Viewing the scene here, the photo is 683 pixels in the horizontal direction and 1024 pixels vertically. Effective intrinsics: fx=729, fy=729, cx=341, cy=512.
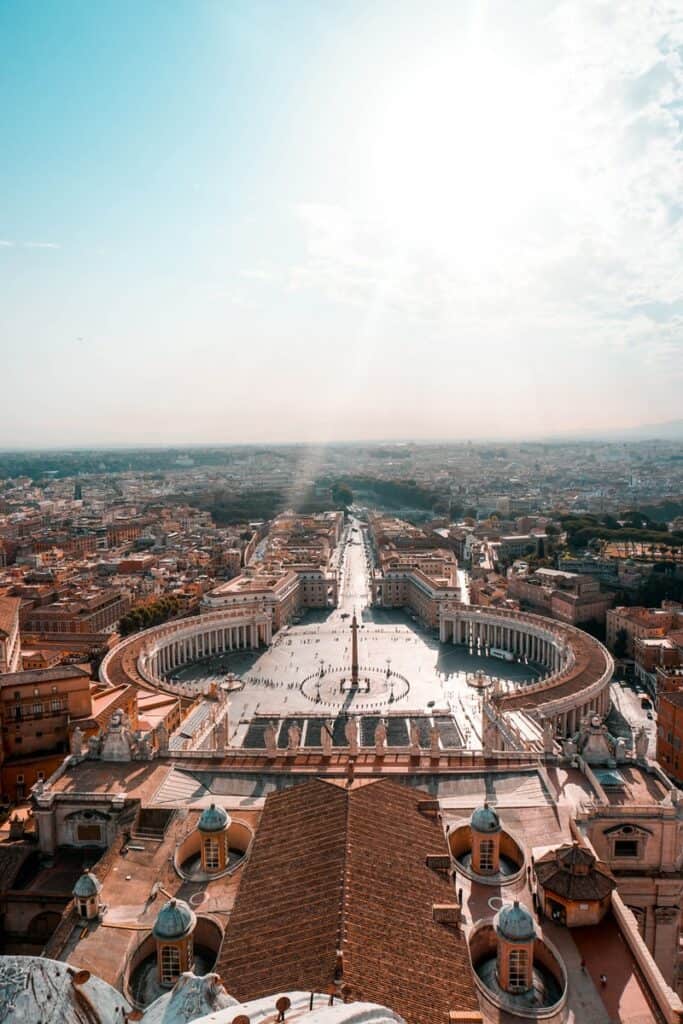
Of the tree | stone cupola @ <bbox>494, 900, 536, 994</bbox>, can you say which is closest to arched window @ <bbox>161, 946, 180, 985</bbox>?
stone cupola @ <bbox>494, 900, 536, 994</bbox>

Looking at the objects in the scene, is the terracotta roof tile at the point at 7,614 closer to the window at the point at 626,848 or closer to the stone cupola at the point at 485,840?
the stone cupola at the point at 485,840

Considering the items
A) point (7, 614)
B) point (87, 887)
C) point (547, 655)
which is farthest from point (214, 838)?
point (547, 655)

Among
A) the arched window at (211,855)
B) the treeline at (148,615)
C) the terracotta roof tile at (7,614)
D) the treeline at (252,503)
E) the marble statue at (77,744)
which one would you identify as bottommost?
the treeline at (252,503)

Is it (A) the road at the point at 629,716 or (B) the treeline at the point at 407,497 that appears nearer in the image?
(A) the road at the point at 629,716

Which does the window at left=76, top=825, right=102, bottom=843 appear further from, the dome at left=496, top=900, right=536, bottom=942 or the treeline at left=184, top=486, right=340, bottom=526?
the treeline at left=184, top=486, right=340, bottom=526

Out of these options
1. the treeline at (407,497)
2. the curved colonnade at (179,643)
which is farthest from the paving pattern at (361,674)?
the treeline at (407,497)

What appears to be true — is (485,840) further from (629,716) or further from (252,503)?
(252,503)
